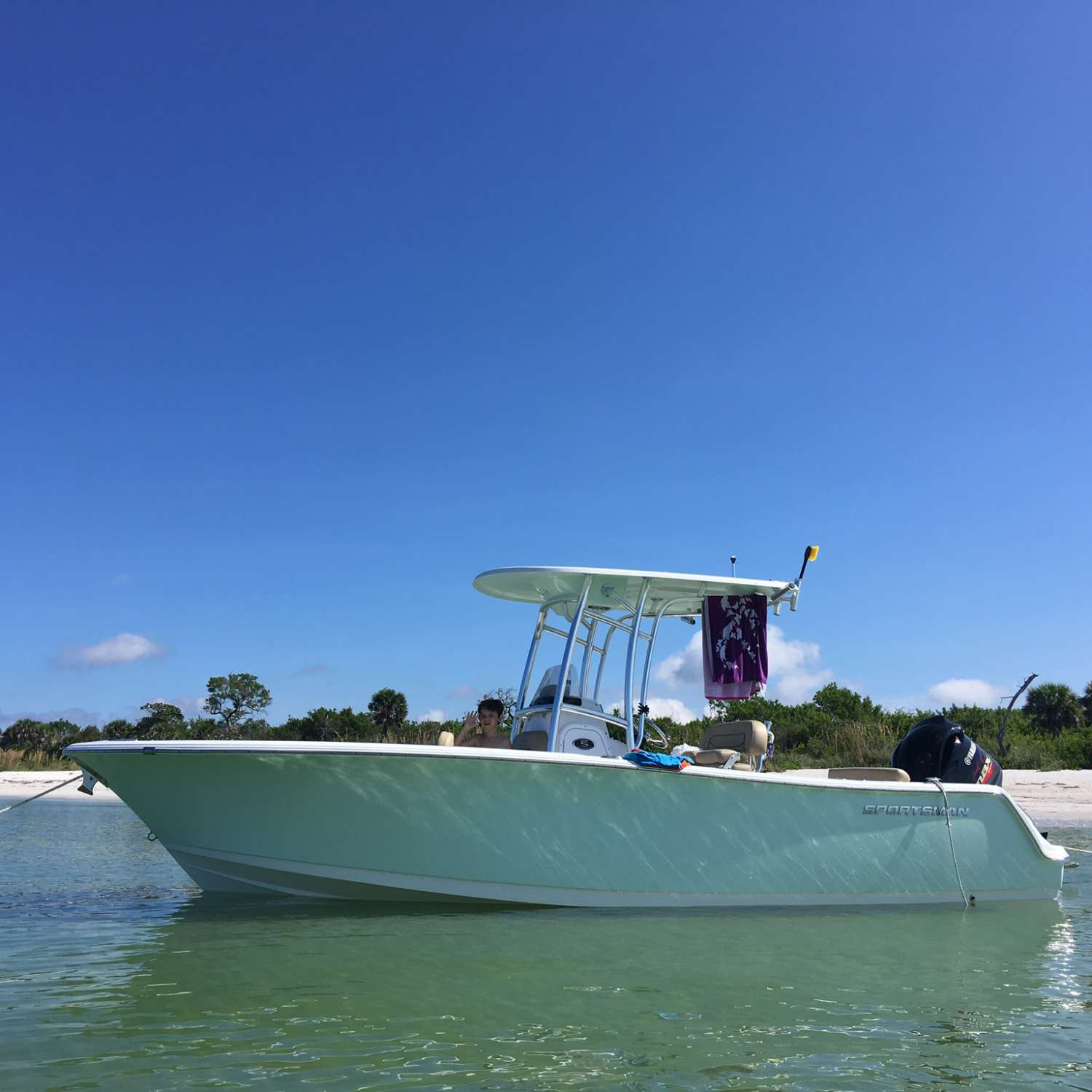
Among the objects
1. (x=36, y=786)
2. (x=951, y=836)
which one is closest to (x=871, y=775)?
(x=951, y=836)

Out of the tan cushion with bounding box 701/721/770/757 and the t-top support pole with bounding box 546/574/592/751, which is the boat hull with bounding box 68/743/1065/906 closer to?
the tan cushion with bounding box 701/721/770/757

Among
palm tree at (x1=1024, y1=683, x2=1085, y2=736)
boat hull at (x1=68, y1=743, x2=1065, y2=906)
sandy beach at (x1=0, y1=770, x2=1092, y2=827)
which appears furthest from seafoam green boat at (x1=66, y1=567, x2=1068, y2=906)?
palm tree at (x1=1024, y1=683, x2=1085, y2=736)

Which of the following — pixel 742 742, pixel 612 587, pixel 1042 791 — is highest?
pixel 612 587

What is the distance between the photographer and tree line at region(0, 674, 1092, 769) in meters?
19.1

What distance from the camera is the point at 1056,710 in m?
42.5

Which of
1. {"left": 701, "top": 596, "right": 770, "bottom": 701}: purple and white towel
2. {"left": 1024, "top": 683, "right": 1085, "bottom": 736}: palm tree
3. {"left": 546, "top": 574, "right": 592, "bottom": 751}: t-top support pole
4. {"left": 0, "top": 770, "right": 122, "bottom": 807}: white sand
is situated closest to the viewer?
{"left": 546, "top": 574, "right": 592, "bottom": 751}: t-top support pole

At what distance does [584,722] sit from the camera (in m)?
7.77

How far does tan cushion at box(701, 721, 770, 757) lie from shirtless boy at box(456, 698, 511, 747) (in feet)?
5.79

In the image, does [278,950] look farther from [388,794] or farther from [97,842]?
[97,842]

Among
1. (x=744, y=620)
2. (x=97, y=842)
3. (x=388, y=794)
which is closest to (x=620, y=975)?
(x=388, y=794)

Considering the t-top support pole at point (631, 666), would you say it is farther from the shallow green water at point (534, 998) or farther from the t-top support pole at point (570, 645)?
the shallow green water at point (534, 998)

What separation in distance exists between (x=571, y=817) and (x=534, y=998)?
6.52ft

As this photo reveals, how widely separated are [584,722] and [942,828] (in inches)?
121

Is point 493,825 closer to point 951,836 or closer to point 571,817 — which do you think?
point 571,817
